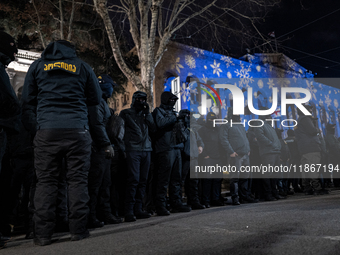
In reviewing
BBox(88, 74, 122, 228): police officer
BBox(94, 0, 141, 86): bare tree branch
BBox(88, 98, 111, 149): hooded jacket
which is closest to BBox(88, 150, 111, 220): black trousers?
BBox(88, 74, 122, 228): police officer

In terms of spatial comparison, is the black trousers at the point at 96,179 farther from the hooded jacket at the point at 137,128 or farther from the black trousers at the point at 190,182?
the black trousers at the point at 190,182

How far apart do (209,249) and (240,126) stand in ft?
16.6

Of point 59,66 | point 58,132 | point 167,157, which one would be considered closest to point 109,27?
point 167,157

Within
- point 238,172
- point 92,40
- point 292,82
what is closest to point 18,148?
point 238,172

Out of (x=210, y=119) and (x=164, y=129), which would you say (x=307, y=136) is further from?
(x=164, y=129)

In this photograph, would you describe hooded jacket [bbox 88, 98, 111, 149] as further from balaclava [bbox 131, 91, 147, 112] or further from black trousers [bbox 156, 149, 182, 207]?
black trousers [bbox 156, 149, 182, 207]

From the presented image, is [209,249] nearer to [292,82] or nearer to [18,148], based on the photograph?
[18,148]

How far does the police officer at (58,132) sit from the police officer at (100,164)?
23.4 inches

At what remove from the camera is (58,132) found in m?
2.98

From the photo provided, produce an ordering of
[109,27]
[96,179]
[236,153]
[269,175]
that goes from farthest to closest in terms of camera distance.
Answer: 1. [109,27]
2. [269,175]
3. [236,153]
4. [96,179]

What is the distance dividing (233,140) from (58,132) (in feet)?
14.5

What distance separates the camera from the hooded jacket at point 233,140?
6.46 meters

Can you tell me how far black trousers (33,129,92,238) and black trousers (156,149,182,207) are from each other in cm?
215

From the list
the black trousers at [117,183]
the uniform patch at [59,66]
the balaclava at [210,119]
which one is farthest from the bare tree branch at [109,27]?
the uniform patch at [59,66]
